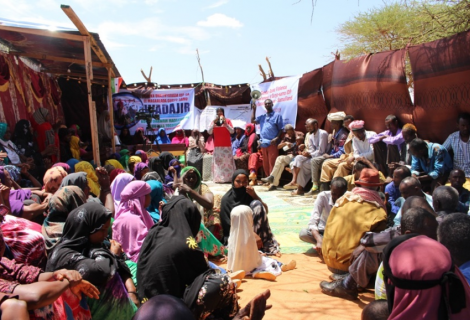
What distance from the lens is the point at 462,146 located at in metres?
5.80

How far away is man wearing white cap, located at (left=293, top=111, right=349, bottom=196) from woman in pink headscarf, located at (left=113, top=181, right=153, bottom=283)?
5396 mm

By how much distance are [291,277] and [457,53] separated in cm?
411

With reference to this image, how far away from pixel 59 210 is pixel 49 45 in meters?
5.38

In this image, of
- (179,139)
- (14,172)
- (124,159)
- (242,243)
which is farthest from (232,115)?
(242,243)

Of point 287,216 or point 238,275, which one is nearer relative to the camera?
point 238,275

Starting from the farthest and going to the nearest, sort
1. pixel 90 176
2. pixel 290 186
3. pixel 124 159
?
pixel 290 186
pixel 124 159
pixel 90 176

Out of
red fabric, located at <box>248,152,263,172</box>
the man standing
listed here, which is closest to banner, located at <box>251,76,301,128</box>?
red fabric, located at <box>248,152,263,172</box>

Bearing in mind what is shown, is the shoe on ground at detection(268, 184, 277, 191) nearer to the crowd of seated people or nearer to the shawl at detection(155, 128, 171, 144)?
the crowd of seated people

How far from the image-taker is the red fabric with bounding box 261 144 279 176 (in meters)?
10.8

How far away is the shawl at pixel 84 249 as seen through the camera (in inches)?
104

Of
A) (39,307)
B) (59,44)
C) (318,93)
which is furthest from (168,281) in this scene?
(318,93)

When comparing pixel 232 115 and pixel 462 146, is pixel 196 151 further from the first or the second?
pixel 462 146

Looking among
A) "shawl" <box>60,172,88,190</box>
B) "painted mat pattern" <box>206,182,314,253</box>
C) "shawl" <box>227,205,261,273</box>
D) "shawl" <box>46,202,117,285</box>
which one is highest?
"shawl" <box>60,172,88,190</box>

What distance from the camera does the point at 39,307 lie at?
73.4 inches
